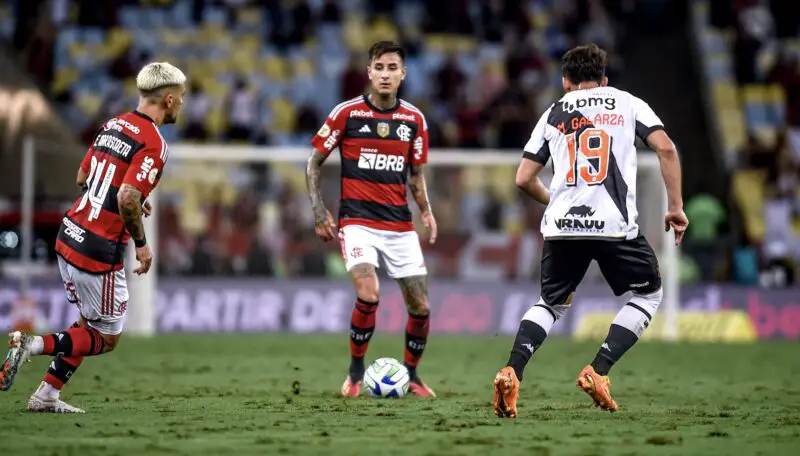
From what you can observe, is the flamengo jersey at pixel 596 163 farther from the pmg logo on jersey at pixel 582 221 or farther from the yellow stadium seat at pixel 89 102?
the yellow stadium seat at pixel 89 102

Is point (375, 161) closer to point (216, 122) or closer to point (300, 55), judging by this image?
point (216, 122)

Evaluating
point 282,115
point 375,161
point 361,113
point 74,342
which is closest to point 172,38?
point 282,115

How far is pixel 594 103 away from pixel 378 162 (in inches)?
91.1

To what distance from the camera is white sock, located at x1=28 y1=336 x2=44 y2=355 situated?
28.0 ft

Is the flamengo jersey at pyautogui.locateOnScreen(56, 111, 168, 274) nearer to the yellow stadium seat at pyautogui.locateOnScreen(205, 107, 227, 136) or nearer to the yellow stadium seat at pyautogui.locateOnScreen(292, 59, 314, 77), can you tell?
the yellow stadium seat at pyautogui.locateOnScreen(205, 107, 227, 136)

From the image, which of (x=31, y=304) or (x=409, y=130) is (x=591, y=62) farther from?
(x=31, y=304)

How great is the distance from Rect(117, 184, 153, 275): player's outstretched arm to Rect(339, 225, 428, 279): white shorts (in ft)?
7.86

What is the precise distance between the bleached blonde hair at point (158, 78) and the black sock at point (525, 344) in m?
2.75

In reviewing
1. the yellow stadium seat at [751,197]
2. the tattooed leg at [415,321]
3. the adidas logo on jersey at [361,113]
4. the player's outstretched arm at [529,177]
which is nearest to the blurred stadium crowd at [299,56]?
the yellow stadium seat at [751,197]

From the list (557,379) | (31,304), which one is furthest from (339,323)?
(557,379)

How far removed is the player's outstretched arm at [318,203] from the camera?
10523 mm

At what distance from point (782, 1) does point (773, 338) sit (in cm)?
1061

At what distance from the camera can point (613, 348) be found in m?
9.10

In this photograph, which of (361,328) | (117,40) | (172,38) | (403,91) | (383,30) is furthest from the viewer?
(383,30)
